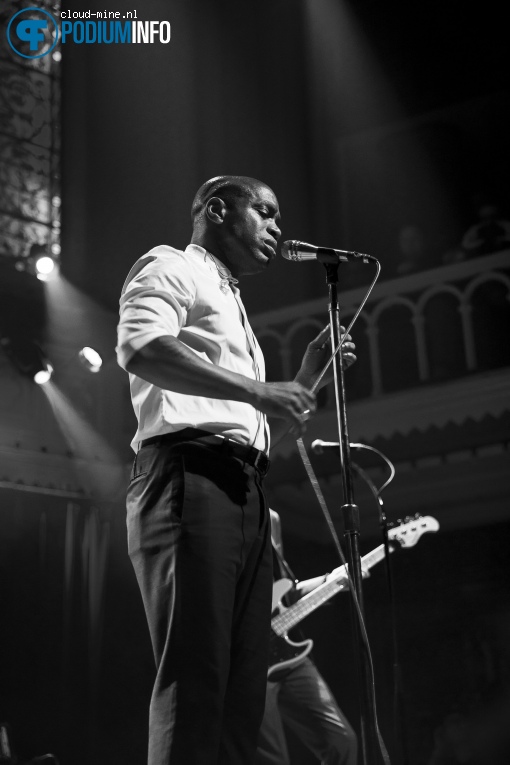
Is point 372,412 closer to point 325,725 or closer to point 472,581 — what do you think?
point 472,581

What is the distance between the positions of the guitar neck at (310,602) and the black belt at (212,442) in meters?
2.59

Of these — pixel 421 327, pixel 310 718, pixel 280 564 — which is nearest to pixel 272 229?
pixel 280 564

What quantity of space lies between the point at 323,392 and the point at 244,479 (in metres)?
4.62

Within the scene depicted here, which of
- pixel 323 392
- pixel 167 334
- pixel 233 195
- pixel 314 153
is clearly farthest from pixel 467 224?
pixel 167 334

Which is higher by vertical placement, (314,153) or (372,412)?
(314,153)

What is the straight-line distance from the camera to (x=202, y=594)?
158 centimetres

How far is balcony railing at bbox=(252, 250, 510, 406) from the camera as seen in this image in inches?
237

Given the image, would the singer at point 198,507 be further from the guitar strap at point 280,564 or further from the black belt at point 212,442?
the guitar strap at point 280,564

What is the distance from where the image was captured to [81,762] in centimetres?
603

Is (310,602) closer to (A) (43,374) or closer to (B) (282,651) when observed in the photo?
(B) (282,651)

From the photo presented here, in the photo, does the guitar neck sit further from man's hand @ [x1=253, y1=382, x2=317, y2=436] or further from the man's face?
man's hand @ [x1=253, y1=382, x2=317, y2=436]

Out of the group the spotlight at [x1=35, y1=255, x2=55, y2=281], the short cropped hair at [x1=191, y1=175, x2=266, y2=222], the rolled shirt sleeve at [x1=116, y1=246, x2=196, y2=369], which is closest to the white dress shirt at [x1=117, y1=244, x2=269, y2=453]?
the rolled shirt sleeve at [x1=116, y1=246, x2=196, y2=369]

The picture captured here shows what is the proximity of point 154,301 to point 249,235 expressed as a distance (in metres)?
0.41

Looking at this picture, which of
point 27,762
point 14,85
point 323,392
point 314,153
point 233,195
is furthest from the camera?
point 314,153
